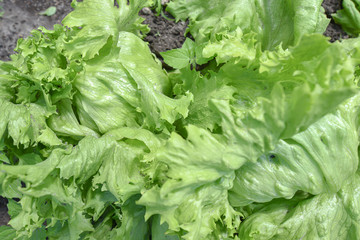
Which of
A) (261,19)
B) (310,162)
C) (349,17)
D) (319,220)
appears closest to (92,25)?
(261,19)

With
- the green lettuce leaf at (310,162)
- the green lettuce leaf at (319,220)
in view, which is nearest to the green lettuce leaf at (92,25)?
the green lettuce leaf at (310,162)

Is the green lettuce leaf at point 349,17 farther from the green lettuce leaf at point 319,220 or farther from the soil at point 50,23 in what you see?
the green lettuce leaf at point 319,220

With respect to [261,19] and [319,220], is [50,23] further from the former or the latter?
[319,220]

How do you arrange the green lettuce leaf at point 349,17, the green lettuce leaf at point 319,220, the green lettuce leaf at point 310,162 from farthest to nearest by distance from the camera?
1. the green lettuce leaf at point 349,17
2. the green lettuce leaf at point 319,220
3. the green lettuce leaf at point 310,162

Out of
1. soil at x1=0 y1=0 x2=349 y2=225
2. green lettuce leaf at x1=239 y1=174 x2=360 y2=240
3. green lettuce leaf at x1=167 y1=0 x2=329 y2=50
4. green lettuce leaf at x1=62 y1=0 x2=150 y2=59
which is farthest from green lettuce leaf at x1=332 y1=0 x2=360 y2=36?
green lettuce leaf at x1=62 y1=0 x2=150 y2=59

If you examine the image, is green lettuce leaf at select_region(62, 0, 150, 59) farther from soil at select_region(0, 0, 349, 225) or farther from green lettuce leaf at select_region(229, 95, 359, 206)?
green lettuce leaf at select_region(229, 95, 359, 206)

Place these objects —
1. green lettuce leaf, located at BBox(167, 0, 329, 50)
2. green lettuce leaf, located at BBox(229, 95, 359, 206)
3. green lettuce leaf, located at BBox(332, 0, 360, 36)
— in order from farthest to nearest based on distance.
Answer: green lettuce leaf, located at BBox(332, 0, 360, 36) < green lettuce leaf, located at BBox(167, 0, 329, 50) < green lettuce leaf, located at BBox(229, 95, 359, 206)

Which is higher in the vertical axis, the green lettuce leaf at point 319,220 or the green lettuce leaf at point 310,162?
the green lettuce leaf at point 310,162

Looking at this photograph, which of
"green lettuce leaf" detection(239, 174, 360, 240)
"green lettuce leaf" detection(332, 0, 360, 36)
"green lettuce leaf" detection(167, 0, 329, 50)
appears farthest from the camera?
"green lettuce leaf" detection(332, 0, 360, 36)

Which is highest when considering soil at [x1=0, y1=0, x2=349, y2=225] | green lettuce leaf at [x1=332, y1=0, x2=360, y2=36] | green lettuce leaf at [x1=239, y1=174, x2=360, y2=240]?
green lettuce leaf at [x1=332, y1=0, x2=360, y2=36]
